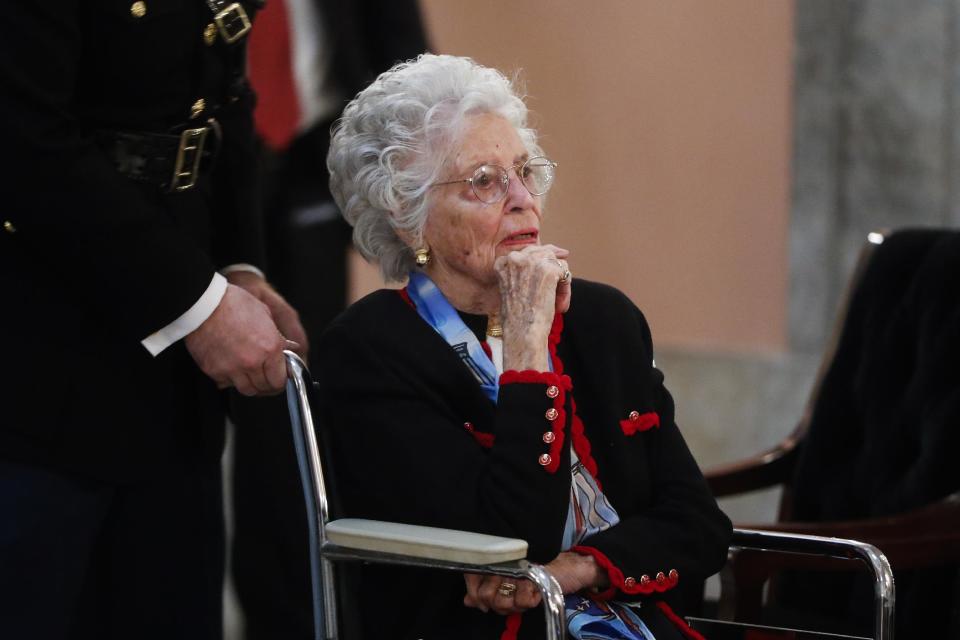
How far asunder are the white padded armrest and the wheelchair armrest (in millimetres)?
909

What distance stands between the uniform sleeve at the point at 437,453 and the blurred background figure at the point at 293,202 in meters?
1.50

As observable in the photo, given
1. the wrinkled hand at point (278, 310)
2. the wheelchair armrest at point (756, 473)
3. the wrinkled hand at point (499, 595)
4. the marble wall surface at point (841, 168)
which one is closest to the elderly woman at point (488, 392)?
the wrinkled hand at point (499, 595)

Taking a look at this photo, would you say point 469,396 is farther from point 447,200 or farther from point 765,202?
point 765,202

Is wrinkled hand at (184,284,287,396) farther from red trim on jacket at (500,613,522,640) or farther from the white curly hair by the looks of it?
red trim on jacket at (500,613,522,640)

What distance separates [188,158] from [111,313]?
24cm

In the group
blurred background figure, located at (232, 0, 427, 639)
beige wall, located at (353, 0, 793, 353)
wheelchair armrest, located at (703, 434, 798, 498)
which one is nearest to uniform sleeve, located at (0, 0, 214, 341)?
wheelchair armrest, located at (703, 434, 798, 498)

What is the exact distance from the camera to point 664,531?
1796mm

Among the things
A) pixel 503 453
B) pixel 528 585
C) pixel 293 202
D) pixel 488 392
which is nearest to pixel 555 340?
pixel 488 392

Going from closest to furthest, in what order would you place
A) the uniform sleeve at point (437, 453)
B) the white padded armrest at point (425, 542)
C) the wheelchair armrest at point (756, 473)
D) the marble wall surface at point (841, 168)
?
the white padded armrest at point (425, 542), the uniform sleeve at point (437, 453), the wheelchair armrest at point (756, 473), the marble wall surface at point (841, 168)

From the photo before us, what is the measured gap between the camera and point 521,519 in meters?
1.65

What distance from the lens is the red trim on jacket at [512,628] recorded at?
5.58 ft

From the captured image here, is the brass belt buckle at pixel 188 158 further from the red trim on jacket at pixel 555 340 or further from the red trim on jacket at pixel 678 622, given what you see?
the red trim on jacket at pixel 678 622

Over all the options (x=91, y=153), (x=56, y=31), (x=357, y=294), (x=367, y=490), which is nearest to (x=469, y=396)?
(x=367, y=490)

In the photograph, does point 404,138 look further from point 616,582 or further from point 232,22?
point 616,582
